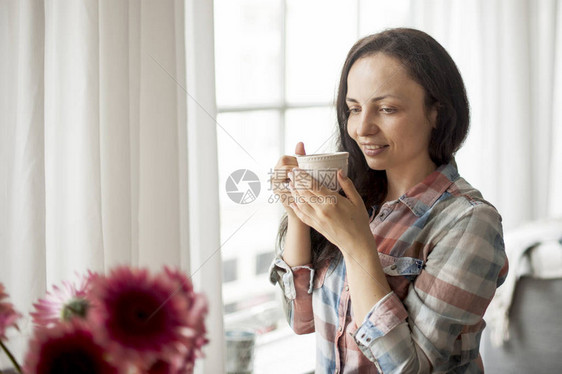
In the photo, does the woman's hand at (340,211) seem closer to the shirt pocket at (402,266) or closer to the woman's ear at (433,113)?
the shirt pocket at (402,266)

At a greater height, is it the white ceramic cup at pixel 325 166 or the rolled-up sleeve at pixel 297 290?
the white ceramic cup at pixel 325 166

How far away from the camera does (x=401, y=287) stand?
0.97 metres

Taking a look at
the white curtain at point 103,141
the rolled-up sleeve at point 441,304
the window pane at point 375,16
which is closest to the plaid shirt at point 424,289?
the rolled-up sleeve at point 441,304

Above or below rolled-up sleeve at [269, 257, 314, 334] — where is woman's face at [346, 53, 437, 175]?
above

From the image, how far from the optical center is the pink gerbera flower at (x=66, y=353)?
0.40m

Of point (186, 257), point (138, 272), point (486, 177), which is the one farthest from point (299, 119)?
point (138, 272)

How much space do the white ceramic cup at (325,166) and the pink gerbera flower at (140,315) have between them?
1.53 feet

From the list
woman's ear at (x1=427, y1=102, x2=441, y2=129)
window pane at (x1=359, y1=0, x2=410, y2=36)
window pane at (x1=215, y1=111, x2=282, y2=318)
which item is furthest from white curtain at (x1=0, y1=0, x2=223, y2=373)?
window pane at (x1=359, y1=0, x2=410, y2=36)

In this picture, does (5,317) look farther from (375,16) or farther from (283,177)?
(375,16)

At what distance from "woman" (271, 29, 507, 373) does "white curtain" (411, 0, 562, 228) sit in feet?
4.58

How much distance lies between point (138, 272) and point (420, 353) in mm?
576

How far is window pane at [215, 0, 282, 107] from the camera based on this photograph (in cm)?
169

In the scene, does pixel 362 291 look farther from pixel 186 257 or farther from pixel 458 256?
pixel 186 257

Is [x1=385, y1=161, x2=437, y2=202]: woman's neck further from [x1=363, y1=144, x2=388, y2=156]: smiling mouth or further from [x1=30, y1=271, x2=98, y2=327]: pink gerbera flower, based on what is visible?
[x1=30, y1=271, x2=98, y2=327]: pink gerbera flower
